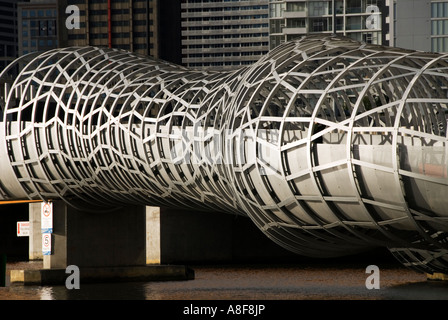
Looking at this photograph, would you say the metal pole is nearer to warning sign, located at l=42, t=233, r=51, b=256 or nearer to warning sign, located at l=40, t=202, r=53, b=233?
warning sign, located at l=40, t=202, r=53, b=233

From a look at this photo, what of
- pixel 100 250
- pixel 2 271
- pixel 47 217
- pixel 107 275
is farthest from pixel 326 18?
pixel 2 271

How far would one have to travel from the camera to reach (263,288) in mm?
62719

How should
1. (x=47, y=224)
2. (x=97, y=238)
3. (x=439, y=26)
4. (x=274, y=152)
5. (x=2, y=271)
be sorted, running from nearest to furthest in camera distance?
(x=2, y=271) → (x=274, y=152) → (x=47, y=224) → (x=97, y=238) → (x=439, y=26)

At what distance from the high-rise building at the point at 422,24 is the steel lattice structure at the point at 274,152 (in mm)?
84739

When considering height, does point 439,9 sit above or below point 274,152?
above

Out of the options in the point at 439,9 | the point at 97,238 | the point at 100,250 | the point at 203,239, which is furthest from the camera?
the point at 439,9

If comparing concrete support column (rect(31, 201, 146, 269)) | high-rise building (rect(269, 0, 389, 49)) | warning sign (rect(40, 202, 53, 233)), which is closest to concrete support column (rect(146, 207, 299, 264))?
concrete support column (rect(31, 201, 146, 269))

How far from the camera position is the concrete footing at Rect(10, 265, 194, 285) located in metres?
67.2

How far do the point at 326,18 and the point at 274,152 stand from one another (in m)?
154

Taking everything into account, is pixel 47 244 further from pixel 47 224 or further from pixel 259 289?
pixel 259 289

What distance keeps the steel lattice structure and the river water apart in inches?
115

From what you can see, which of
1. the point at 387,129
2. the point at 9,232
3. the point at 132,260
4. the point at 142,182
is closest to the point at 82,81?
the point at 142,182

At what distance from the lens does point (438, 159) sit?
1491 inches
